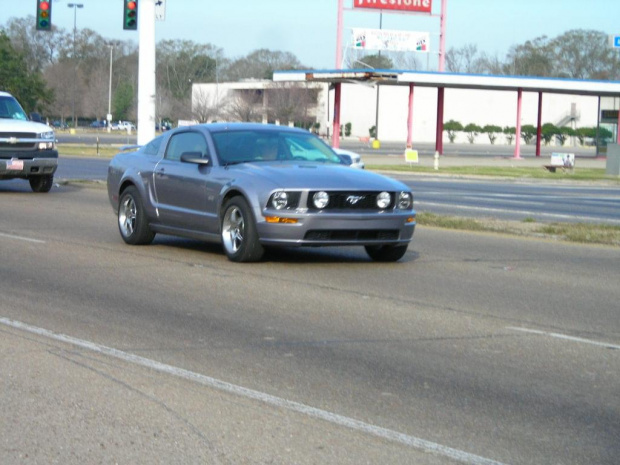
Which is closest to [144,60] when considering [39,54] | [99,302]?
[99,302]

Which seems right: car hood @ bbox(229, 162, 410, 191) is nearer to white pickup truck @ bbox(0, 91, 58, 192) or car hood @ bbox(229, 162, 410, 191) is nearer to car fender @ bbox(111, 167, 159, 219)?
car fender @ bbox(111, 167, 159, 219)

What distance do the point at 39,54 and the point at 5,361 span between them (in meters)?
131

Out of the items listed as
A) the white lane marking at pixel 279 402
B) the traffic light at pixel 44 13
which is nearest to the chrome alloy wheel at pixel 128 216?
the white lane marking at pixel 279 402

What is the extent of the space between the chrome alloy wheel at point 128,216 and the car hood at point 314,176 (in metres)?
2.06

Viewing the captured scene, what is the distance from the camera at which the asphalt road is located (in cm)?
553

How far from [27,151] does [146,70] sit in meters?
6.00

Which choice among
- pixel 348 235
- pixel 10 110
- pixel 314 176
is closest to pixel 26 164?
pixel 10 110

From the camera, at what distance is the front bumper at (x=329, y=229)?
11.3 meters

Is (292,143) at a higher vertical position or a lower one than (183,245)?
higher

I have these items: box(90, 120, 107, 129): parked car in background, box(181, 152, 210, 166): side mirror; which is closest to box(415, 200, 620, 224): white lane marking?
box(181, 152, 210, 166): side mirror

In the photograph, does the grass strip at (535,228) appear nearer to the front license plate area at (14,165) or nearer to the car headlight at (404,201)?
the car headlight at (404,201)

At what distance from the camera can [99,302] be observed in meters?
9.54

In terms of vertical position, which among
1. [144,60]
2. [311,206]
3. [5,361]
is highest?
[144,60]

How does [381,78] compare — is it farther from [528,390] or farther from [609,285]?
[528,390]
